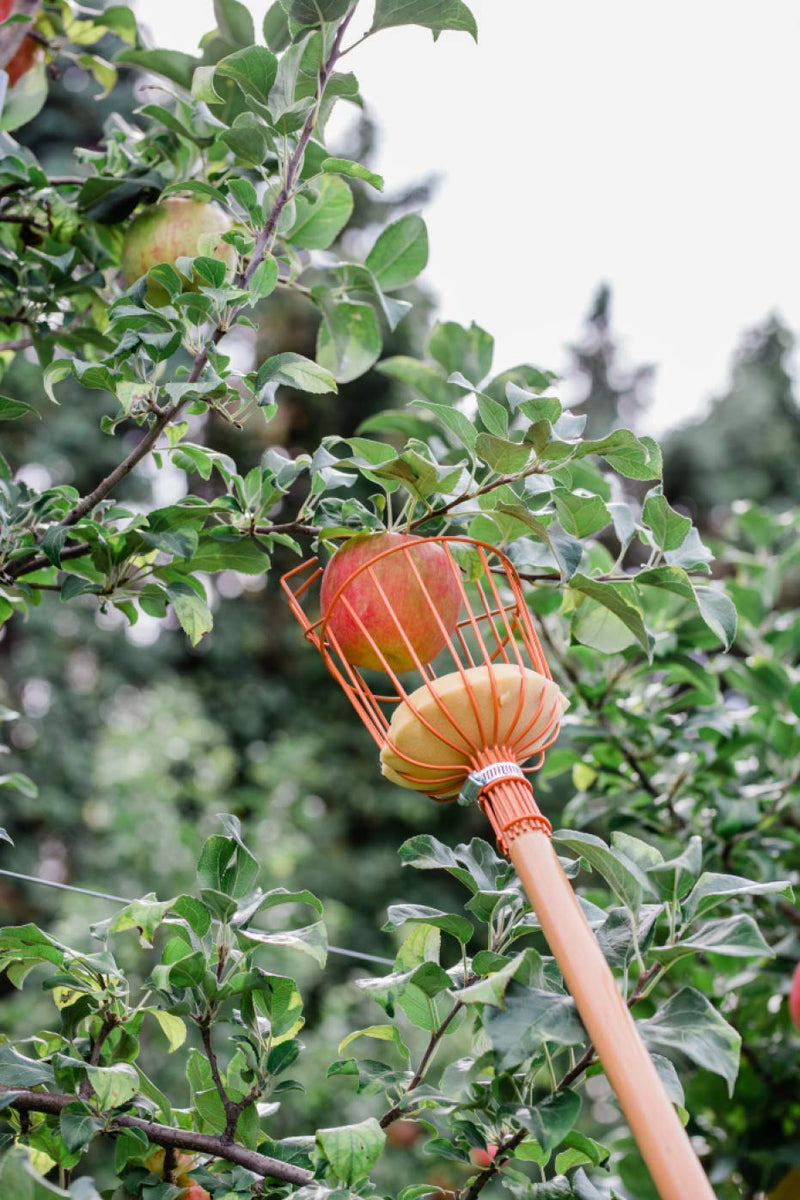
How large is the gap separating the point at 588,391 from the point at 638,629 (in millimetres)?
6433

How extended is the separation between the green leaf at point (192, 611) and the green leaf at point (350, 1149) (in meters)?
0.31

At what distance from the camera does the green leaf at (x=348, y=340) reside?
768 mm

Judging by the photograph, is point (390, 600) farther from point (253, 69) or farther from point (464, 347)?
point (464, 347)

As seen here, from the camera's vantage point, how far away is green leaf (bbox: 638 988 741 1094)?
0.42m

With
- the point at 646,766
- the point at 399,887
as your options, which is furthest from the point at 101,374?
the point at 399,887

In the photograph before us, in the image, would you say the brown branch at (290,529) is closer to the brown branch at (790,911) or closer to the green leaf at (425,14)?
the green leaf at (425,14)

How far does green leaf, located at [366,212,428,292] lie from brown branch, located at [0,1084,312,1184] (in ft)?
1.96

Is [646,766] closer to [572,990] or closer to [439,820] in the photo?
[572,990]

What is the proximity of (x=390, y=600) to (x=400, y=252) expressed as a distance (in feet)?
1.15

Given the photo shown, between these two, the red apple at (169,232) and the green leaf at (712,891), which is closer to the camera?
the green leaf at (712,891)

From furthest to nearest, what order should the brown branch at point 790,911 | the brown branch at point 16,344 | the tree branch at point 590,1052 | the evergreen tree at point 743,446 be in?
the evergreen tree at point 743,446, the brown branch at point 790,911, the brown branch at point 16,344, the tree branch at point 590,1052

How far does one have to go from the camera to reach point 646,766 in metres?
1.04

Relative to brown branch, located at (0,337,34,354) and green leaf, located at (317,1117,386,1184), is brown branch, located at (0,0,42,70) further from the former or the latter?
green leaf, located at (317,1117,386,1184)

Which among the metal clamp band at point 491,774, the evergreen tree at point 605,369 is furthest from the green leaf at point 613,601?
the evergreen tree at point 605,369
